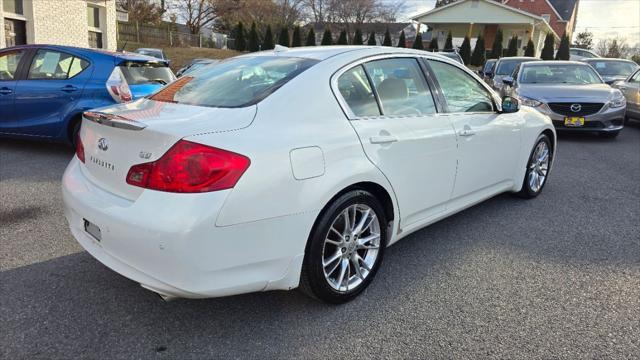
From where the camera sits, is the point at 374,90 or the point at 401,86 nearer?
the point at 374,90

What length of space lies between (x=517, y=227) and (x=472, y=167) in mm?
873

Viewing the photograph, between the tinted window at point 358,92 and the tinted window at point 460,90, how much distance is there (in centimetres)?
83

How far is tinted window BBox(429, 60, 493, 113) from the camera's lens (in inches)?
153

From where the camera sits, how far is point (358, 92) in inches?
126

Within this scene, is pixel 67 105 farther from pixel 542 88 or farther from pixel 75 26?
pixel 75 26

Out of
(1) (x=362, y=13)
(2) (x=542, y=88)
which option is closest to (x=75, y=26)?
(2) (x=542, y=88)

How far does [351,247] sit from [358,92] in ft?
3.16

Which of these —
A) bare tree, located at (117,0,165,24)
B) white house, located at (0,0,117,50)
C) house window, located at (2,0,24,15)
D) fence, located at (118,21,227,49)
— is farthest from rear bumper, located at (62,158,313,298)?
bare tree, located at (117,0,165,24)

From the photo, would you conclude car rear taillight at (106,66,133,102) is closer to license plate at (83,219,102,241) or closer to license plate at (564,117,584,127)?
license plate at (83,219,102,241)

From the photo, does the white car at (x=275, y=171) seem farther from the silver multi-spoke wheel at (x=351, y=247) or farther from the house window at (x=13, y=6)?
the house window at (x=13, y=6)

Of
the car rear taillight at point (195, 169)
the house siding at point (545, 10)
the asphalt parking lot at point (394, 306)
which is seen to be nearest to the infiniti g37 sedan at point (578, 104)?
the asphalt parking lot at point (394, 306)

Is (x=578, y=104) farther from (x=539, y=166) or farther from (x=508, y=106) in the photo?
(x=508, y=106)

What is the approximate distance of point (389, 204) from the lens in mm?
3301

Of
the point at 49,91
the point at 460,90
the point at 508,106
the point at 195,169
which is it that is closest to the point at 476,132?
the point at 460,90
